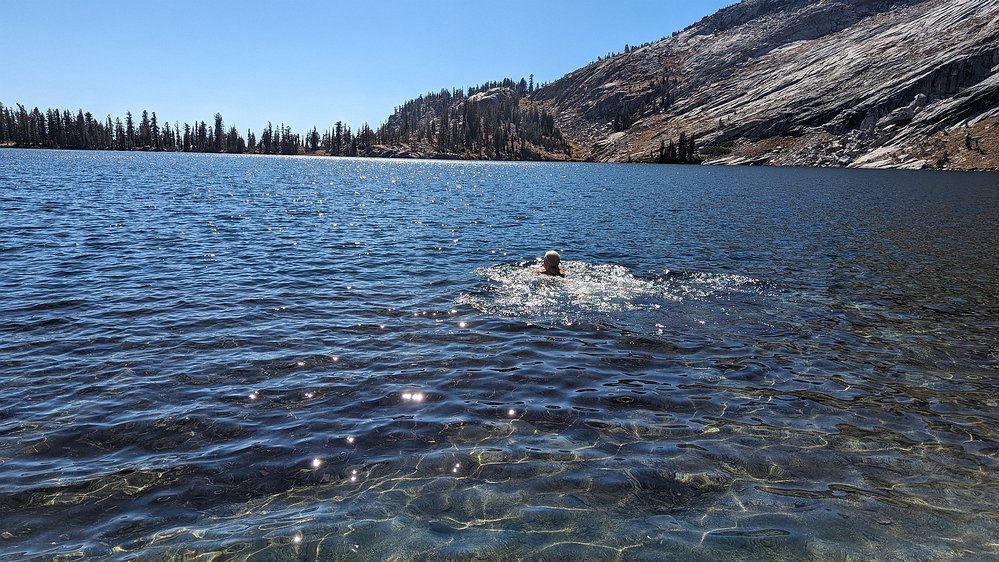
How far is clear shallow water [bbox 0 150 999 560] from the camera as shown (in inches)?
302

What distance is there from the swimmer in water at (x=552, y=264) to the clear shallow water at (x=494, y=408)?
78 cm

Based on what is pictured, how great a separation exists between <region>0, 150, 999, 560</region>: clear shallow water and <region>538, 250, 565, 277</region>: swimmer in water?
78cm

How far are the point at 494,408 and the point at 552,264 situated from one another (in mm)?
12848

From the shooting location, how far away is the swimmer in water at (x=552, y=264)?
77.4 feet

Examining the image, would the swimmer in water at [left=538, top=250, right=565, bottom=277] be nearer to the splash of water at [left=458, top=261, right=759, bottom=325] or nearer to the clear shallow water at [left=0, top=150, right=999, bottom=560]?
the splash of water at [left=458, top=261, right=759, bottom=325]

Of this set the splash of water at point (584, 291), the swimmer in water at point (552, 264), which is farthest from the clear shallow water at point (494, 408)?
the swimmer in water at point (552, 264)

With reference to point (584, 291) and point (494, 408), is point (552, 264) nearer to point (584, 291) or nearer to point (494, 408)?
point (584, 291)

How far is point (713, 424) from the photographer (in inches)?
430

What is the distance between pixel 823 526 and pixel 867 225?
4191 cm

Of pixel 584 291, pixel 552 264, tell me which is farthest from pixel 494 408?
pixel 552 264

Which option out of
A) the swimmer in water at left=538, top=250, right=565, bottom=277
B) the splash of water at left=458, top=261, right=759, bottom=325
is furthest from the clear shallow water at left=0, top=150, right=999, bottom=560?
the swimmer in water at left=538, top=250, right=565, bottom=277

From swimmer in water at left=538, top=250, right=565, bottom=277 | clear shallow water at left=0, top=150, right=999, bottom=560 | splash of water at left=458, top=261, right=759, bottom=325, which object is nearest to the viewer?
clear shallow water at left=0, top=150, right=999, bottom=560

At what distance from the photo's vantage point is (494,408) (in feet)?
38.1

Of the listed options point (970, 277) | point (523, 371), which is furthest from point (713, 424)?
point (970, 277)
